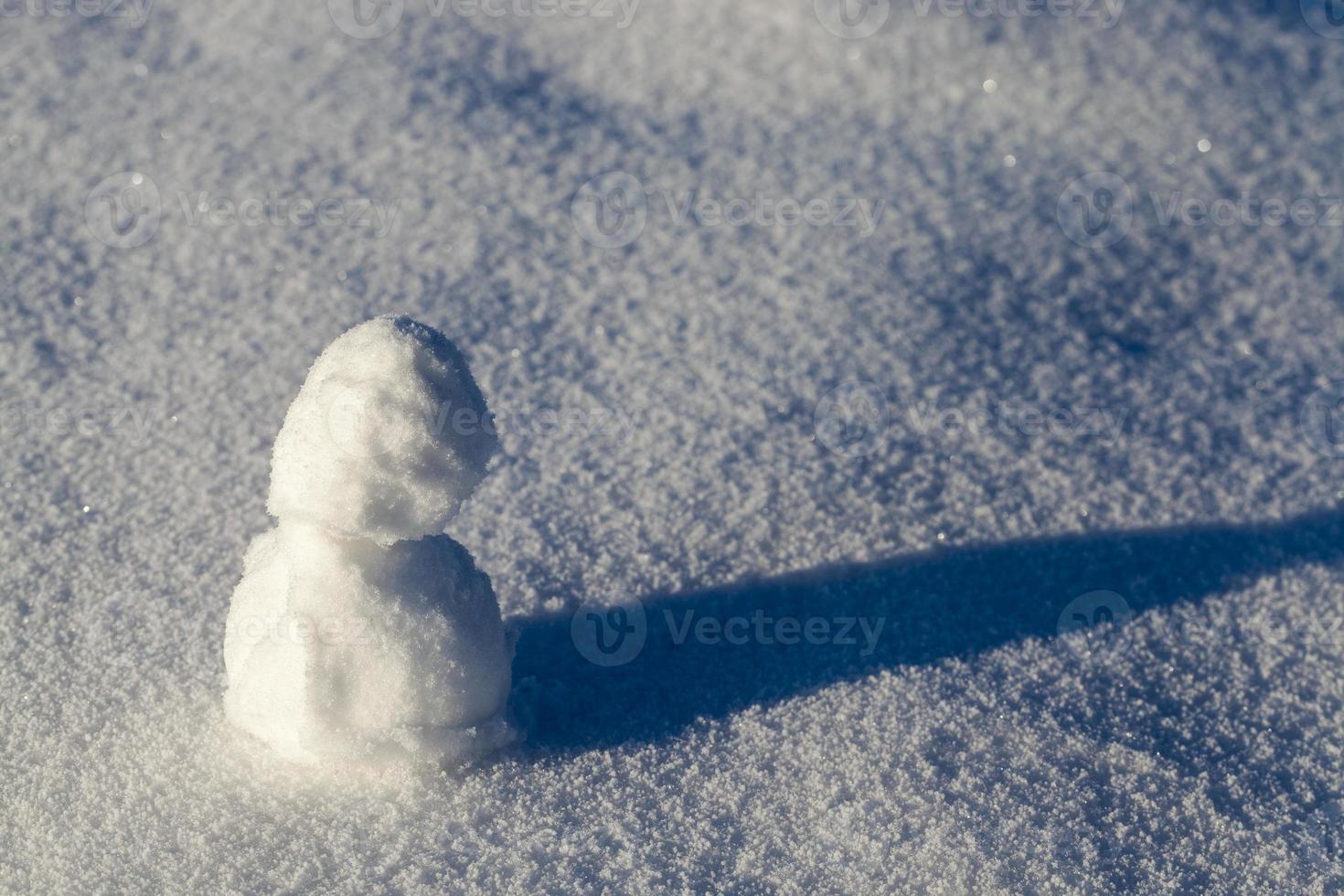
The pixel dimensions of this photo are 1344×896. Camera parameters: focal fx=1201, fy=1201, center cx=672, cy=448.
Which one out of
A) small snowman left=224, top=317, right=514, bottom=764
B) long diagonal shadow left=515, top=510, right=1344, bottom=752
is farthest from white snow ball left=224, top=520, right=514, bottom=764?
long diagonal shadow left=515, top=510, right=1344, bottom=752

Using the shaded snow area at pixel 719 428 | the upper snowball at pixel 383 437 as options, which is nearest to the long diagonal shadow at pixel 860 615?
the shaded snow area at pixel 719 428

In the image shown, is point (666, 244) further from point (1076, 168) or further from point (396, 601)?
point (396, 601)

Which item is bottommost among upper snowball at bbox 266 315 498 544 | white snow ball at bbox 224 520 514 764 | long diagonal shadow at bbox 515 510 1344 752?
long diagonal shadow at bbox 515 510 1344 752

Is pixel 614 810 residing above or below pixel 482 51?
below

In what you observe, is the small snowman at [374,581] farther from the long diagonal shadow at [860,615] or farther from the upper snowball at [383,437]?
the long diagonal shadow at [860,615]

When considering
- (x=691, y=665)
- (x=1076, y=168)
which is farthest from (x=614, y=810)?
(x=1076, y=168)

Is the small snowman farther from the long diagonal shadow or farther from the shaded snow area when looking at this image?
the long diagonal shadow
